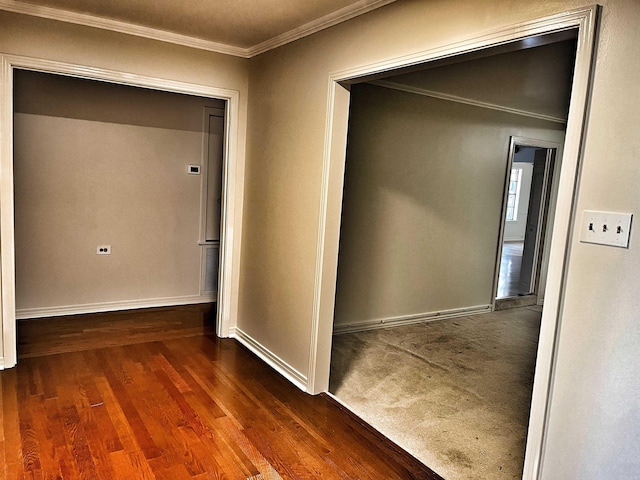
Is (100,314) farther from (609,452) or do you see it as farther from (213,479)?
(609,452)

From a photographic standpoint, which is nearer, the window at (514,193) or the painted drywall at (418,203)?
the painted drywall at (418,203)

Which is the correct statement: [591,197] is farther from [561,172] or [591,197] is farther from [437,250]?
[437,250]

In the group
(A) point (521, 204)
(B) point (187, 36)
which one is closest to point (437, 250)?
(B) point (187, 36)

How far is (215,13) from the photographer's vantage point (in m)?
3.10

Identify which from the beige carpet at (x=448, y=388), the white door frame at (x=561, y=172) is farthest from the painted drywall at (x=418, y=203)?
the white door frame at (x=561, y=172)

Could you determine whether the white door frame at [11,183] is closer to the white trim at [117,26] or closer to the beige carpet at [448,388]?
the white trim at [117,26]

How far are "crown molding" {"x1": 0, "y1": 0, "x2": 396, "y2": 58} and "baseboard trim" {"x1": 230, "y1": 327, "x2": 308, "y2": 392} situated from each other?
2272mm

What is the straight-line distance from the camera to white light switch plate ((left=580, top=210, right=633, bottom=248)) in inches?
63.4

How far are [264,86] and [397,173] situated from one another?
4.96 feet

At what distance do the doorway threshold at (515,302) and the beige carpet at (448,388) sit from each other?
0.58 m

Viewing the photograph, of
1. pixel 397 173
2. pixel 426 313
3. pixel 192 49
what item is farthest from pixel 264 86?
pixel 426 313

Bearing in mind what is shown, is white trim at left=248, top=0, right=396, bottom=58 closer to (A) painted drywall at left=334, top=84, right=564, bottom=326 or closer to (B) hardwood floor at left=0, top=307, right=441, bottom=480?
(A) painted drywall at left=334, top=84, right=564, bottom=326

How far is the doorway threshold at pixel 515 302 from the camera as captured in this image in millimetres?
5648

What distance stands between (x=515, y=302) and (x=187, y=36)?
178 inches
